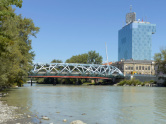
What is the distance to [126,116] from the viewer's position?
687 inches

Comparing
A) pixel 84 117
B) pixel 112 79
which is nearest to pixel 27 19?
pixel 84 117

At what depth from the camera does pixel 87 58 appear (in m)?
144

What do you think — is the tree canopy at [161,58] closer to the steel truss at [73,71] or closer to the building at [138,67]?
the steel truss at [73,71]

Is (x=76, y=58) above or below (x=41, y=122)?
above

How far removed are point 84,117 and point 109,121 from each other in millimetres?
2060

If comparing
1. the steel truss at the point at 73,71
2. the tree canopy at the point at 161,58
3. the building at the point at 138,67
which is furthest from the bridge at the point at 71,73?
the tree canopy at the point at 161,58

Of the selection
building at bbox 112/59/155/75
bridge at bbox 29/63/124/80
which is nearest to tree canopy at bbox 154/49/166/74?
bridge at bbox 29/63/124/80

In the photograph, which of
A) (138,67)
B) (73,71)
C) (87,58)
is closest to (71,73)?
(73,71)

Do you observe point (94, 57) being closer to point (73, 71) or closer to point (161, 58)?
point (73, 71)

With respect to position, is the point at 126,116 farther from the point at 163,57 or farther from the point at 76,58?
the point at 76,58

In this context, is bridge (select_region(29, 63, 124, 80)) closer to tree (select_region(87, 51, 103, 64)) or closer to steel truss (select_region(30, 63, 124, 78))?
steel truss (select_region(30, 63, 124, 78))

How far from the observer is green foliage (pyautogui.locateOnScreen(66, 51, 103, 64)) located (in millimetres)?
141738

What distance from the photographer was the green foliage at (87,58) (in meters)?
142

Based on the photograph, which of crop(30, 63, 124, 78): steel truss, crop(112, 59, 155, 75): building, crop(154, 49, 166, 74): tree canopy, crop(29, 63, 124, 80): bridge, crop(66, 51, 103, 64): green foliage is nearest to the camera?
crop(154, 49, 166, 74): tree canopy
